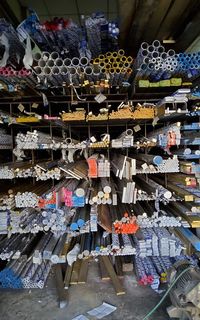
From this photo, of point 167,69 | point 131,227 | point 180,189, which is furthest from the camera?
point 180,189

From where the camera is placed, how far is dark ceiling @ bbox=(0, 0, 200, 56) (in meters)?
1.88

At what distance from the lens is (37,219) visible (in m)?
2.28

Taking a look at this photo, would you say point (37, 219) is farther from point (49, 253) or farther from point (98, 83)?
point (98, 83)

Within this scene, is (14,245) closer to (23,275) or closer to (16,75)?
(23,275)

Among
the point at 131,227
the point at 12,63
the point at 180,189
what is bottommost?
the point at 131,227

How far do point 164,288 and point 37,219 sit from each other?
1320 mm

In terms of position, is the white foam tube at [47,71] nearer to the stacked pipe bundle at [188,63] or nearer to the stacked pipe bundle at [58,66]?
the stacked pipe bundle at [58,66]

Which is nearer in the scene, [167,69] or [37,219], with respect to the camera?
[167,69]

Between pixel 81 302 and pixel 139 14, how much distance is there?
242cm

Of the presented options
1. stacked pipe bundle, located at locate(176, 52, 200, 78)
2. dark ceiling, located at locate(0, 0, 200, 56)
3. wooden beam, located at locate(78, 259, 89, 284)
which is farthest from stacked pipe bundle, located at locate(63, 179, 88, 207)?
dark ceiling, located at locate(0, 0, 200, 56)

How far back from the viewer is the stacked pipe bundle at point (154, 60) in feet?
6.05

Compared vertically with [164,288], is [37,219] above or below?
above

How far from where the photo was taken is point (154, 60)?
1869 millimetres

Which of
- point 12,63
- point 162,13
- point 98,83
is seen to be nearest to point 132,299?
point 98,83
